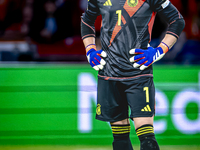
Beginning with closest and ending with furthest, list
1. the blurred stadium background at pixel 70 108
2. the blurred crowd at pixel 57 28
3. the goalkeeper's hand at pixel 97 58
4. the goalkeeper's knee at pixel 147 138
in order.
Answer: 1. the goalkeeper's knee at pixel 147 138
2. the goalkeeper's hand at pixel 97 58
3. the blurred stadium background at pixel 70 108
4. the blurred crowd at pixel 57 28

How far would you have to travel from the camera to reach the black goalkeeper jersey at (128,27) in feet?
6.36

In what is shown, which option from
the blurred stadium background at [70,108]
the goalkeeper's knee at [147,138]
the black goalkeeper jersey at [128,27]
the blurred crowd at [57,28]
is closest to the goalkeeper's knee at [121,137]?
the goalkeeper's knee at [147,138]

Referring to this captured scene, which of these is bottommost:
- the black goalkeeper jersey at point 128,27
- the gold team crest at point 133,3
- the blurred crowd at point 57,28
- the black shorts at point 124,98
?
the black shorts at point 124,98

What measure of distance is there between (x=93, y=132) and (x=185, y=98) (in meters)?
1.07

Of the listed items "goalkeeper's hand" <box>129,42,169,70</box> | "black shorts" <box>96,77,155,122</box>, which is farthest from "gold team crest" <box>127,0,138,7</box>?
"black shorts" <box>96,77,155,122</box>

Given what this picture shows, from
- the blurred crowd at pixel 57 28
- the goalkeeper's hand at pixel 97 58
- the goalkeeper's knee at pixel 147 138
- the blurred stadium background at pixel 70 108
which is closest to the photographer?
the goalkeeper's knee at pixel 147 138

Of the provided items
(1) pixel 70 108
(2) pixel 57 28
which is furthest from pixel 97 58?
(2) pixel 57 28

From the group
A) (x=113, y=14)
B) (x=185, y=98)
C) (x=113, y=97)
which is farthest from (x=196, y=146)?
(x=113, y=14)

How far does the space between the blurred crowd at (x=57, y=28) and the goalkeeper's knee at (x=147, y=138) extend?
2501mm

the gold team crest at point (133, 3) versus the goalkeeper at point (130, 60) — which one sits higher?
the gold team crest at point (133, 3)

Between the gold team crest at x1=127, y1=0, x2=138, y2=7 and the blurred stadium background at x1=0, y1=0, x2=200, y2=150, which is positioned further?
the blurred stadium background at x1=0, y1=0, x2=200, y2=150

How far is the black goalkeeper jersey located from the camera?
194 cm

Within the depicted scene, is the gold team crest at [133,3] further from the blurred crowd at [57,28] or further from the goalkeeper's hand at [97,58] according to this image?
the blurred crowd at [57,28]

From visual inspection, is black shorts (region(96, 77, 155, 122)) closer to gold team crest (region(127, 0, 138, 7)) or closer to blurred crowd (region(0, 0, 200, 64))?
gold team crest (region(127, 0, 138, 7))
